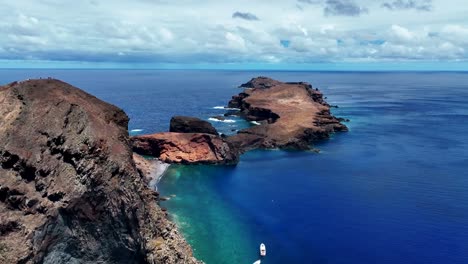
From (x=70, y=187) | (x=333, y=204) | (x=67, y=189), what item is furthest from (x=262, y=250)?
(x=67, y=189)

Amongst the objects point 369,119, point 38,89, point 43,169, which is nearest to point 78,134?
point 43,169

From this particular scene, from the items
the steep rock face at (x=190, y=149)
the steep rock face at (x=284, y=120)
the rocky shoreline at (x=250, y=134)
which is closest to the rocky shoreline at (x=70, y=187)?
the steep rock face at (x=190, y=149)

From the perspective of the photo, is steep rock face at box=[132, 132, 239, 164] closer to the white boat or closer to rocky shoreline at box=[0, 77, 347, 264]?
the white boat

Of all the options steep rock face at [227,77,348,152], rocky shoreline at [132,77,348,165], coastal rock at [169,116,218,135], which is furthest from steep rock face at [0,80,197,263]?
steep rock face at [227,77,348,152]

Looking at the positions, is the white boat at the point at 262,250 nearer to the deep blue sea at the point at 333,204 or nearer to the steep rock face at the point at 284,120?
the deep blue sea at the point at 333,204

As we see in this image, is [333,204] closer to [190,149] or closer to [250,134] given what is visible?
[190,149]
